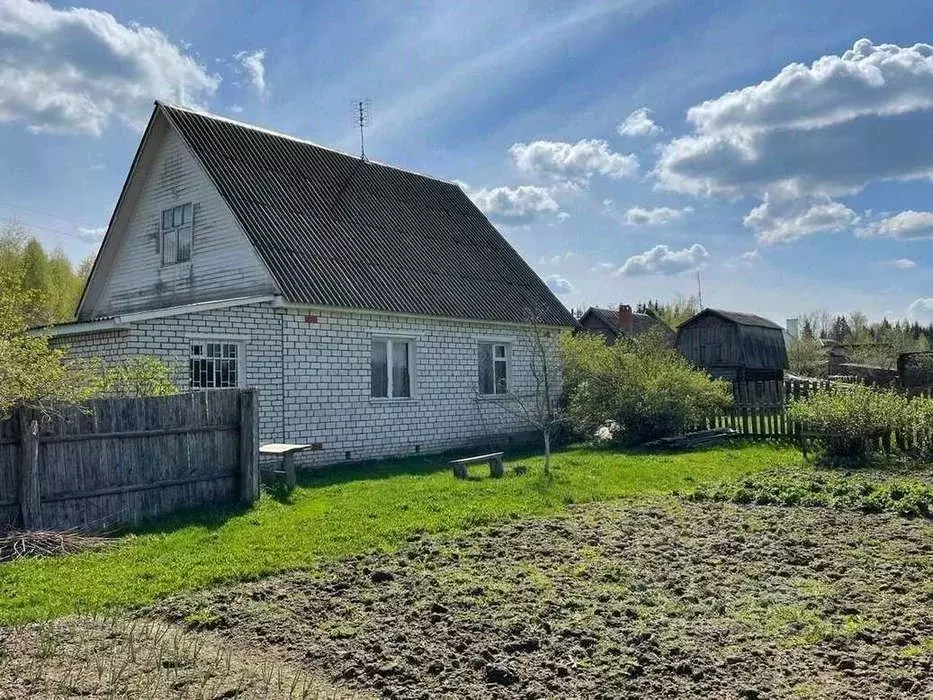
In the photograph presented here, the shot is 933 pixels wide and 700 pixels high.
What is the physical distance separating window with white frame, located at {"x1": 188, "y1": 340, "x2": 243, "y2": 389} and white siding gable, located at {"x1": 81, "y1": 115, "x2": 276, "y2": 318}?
1465 mm

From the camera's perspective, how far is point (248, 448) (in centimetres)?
990

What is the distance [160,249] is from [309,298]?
5200mm

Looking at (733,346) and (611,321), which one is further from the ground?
(611,321)

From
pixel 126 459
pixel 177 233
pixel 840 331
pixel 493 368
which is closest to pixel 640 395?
pixel 493 368

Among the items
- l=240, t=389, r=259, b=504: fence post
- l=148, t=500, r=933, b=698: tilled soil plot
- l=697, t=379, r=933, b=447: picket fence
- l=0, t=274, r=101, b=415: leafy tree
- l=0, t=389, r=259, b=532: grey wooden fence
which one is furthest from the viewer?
l=697, t=379, r=933, b=447: picket fence

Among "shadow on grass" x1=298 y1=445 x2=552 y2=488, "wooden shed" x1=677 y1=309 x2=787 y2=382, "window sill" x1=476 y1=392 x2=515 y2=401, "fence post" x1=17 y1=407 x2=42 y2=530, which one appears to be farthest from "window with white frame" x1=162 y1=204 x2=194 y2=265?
"wooden shed" x1=677 y1=309 x2=787 y2=382

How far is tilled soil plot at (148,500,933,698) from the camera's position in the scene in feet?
14.1

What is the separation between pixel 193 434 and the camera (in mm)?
9516

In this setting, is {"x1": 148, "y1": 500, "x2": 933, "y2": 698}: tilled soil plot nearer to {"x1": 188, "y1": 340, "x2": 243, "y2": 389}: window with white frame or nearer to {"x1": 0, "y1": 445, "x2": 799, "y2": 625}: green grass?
{"x1": 0, "y1": 445, "x2": 799, "y2": 625}: green grass

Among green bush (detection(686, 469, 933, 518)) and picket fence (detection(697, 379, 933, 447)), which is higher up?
picket fence (detection(697, 379, 933, 447))

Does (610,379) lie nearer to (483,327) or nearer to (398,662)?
(483,327)

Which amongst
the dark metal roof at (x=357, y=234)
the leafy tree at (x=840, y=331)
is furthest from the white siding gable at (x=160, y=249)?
the leafy tree at (x=840, y=331)

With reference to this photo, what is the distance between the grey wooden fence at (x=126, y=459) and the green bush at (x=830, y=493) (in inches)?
242

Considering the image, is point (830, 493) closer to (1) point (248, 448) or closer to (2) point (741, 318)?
(1) point (248, 448)
